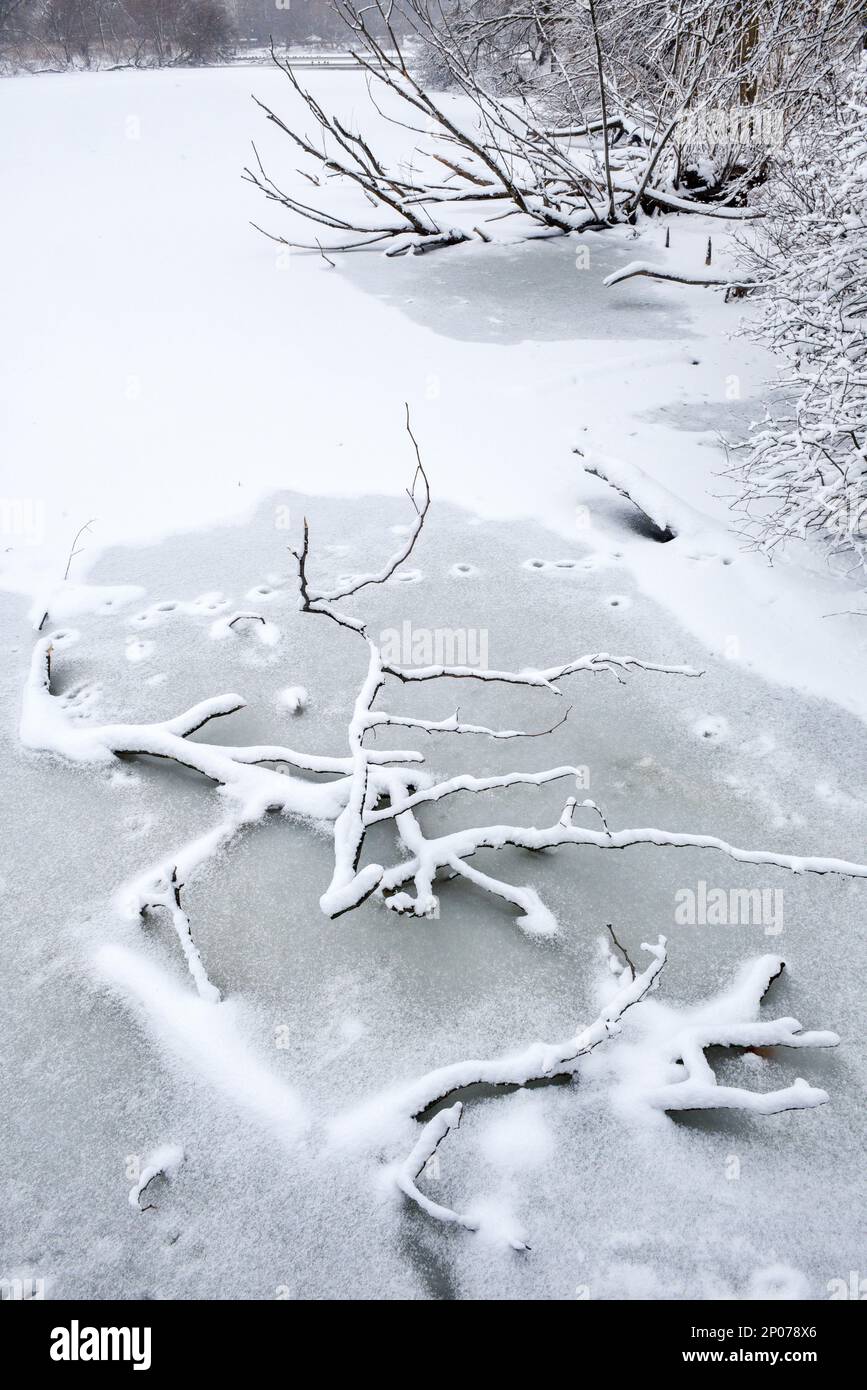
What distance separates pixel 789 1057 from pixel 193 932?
5.53 feet

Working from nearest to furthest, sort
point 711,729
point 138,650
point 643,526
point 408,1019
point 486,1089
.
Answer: point 486,1089
point 408,1019
point 711,729
point 138,650
point 643,526

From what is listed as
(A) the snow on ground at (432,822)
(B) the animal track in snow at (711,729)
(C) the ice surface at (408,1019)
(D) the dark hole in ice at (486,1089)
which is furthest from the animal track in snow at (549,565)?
(D) the dark hole in ice at (486,1089)

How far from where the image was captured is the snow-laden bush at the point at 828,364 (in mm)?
3330

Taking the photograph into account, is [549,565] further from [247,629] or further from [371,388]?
[371,388]

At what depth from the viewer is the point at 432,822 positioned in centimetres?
286

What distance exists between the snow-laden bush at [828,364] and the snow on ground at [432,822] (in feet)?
1.36

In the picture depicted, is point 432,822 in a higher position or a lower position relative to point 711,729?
lower

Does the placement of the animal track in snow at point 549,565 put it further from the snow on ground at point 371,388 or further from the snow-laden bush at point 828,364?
the snow-laden bush at point 828,364

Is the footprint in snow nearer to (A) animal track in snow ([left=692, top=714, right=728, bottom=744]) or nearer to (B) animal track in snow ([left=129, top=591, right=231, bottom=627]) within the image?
(B) animal track in snow ([left=129, top=591, right=231, bottom=627])

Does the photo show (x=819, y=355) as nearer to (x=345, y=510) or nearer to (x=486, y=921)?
(x=345, y=510)

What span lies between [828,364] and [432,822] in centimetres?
250

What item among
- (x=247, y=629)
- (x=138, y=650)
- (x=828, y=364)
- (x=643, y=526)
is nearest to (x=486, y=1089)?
(x=247, y=629)

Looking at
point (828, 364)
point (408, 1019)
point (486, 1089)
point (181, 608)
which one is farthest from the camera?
point (181, 608)

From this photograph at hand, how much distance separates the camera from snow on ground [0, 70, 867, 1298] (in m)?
1.87
